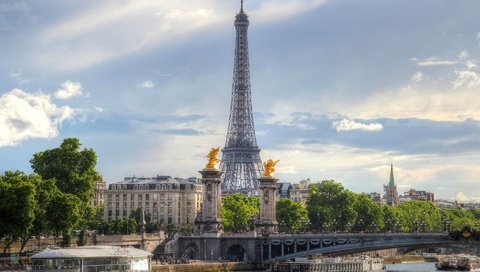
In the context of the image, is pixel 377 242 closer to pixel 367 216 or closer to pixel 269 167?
pixel 269 167

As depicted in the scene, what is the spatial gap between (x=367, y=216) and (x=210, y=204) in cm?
4602

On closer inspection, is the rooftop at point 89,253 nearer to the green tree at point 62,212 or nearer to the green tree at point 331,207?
the green tree at point 62,212

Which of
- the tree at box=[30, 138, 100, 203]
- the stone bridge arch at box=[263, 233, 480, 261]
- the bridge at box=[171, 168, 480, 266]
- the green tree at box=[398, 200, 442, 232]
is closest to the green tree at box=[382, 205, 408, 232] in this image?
the green tree at box=[398, 200, 442, 232]

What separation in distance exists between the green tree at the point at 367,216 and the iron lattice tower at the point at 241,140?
3403cm

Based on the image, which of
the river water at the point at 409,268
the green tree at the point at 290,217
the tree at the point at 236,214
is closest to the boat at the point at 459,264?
the river water at the point at 409,268

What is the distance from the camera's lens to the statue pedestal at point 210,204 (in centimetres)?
11250

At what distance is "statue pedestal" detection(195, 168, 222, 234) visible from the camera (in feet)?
369

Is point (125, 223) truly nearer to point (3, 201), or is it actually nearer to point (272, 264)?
point (272, 264)

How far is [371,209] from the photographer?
153750mm

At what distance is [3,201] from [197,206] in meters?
98.1

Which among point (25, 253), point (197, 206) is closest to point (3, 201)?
point (25, 253)

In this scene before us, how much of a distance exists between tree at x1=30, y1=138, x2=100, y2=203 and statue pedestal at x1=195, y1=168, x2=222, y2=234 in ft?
61.3

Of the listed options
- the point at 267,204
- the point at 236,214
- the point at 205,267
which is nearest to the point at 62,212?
the point at 205,267

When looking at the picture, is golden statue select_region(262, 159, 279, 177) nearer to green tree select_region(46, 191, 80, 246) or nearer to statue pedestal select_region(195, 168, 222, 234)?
statue pedestal select_region(195, 168, 222, 234)
